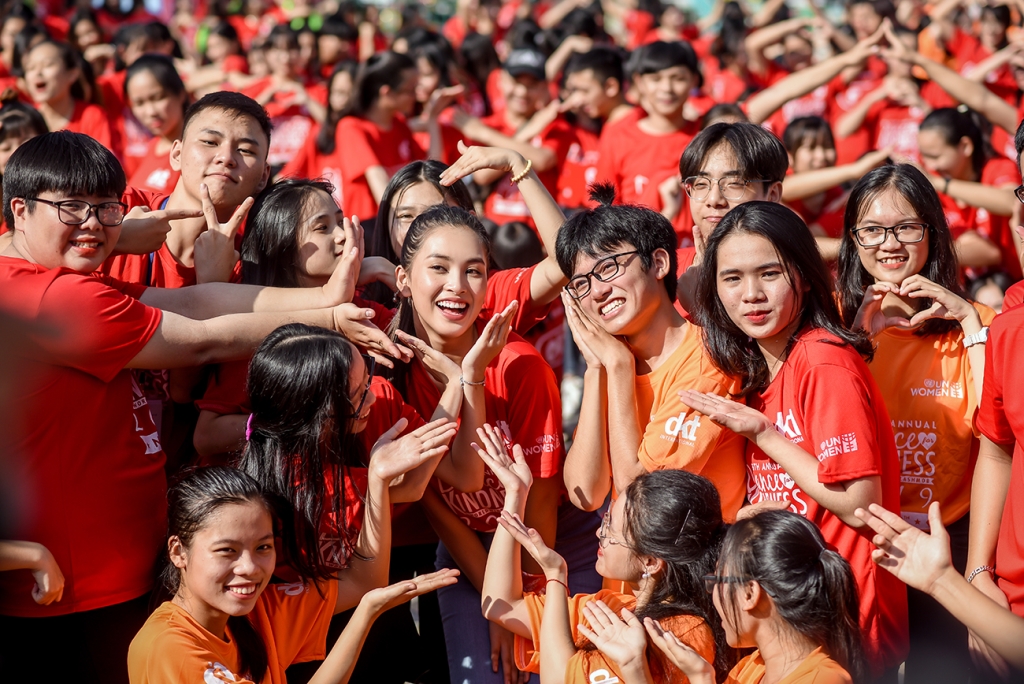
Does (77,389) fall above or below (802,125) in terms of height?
below

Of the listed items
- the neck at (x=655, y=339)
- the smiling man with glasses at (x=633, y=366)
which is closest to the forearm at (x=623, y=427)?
the smiling man with glasses at (x=633, y=366)

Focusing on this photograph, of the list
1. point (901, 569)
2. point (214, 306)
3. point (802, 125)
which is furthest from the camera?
point (802, 125)

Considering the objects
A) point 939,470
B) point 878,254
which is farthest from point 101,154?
point 939,470

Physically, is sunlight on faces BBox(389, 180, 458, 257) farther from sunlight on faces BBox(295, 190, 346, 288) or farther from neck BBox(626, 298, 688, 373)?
neck BBox(626, 298, 688, 373)

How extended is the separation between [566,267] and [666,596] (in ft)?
3.76

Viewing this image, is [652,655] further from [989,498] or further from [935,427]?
[935,427]

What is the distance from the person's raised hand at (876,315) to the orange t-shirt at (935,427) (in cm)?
13

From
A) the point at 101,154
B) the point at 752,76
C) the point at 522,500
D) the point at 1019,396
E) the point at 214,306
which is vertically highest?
the point at 752,76

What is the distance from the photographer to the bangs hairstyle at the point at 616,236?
3.42 m

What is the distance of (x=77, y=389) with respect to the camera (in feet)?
9.89

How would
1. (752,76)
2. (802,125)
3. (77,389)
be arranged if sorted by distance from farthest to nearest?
(752,76) < (802,125) < (77,389)

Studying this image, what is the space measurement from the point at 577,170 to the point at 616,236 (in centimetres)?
450

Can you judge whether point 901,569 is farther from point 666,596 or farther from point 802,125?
point 802,125

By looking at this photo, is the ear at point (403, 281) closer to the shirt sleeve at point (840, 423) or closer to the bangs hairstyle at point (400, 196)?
the bangs hairstyle at point (400, 196)
